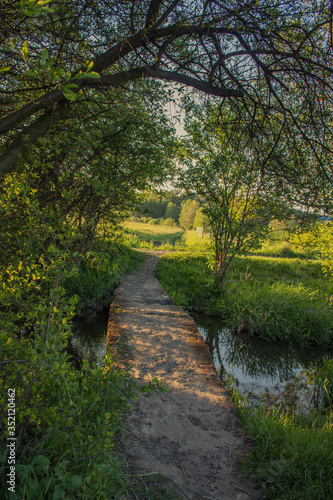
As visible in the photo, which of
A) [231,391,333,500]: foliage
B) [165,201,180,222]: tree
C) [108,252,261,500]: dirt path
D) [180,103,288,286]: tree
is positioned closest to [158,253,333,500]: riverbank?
[231,391,333,500]: foliage

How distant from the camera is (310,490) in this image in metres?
2.12

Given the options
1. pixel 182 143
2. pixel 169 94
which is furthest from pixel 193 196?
pixel 169 94

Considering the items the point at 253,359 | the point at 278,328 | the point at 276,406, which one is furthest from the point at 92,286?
the point at 276,406

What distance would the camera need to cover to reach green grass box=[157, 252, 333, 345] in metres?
7.43

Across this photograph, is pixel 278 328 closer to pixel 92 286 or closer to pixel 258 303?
pixel 258 303

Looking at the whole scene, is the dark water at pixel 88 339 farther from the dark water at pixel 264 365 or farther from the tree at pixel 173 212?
the tree at pixel 173 212

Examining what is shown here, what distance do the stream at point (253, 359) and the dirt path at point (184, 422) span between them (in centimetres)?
91

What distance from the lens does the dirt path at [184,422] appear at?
223cm

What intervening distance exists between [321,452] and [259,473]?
1.88ft

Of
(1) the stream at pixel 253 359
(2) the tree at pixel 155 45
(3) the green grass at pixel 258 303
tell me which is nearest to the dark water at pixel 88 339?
(1) the stream at pixel 253 359

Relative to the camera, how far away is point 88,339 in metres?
6.10

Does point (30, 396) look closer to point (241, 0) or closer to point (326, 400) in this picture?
point (241, 0)

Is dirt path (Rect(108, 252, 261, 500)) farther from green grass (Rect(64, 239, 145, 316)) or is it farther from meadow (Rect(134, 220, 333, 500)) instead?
green grass (Rect(64, 239, 145, 316))

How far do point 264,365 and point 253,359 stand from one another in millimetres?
286
